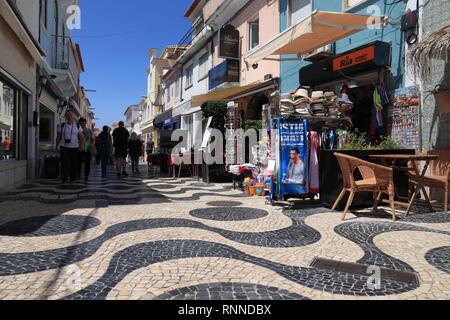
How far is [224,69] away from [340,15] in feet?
26.2

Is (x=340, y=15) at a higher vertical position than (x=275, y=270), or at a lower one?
higher

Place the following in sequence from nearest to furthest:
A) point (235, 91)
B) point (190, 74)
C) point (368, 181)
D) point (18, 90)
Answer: point (368, 181) < point (18, 90) < point (235, 91) < point (190, 74)

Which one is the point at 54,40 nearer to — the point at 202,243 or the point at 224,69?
the point at 224,69

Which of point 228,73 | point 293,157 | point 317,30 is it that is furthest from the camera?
point 228,73

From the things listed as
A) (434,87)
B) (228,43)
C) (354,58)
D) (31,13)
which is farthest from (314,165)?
(228,43)

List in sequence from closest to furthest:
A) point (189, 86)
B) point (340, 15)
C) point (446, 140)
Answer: point (446, 140)
point (340, 15)
point (189, 86)

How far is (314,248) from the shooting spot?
369 centimetres

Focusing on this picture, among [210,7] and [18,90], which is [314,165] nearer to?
[18,90]

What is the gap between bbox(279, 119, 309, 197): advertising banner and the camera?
592cm

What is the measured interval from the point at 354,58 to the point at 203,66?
41.1 feet

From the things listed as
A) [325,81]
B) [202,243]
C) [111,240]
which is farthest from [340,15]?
[111,240]

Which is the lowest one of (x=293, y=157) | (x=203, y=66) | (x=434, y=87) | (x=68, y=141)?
(x=293, y=157)

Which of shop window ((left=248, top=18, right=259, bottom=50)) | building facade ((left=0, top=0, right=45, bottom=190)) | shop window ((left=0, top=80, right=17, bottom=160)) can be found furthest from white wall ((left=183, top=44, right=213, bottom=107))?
shop window ((left=0, top=80, right=17, bottom=160))

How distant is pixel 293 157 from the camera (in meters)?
5.92
